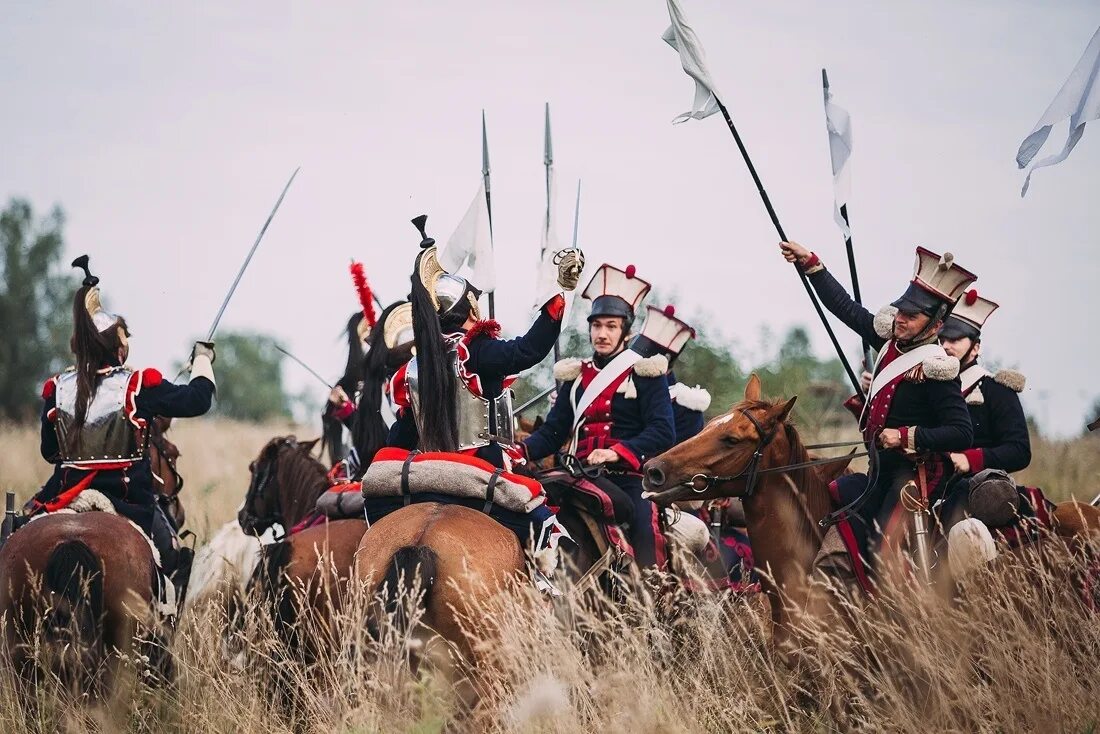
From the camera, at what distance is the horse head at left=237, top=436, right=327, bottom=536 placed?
31.1 feet

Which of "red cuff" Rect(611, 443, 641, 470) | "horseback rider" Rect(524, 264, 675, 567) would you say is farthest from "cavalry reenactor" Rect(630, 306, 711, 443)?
"red cuff" Rect(611, 443, 641, 470)

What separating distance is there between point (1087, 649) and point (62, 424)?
19.7 feet

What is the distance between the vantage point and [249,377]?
A: 169ft

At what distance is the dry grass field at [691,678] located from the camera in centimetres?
526

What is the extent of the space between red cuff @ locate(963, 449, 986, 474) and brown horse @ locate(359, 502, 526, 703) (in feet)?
9.07

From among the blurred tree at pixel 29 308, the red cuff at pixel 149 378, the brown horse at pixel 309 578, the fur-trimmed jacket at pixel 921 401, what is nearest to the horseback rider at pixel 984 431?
Answer: the fur-trimmed jacket at pixel 921 401

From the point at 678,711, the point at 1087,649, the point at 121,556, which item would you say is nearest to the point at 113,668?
the point at 121,556

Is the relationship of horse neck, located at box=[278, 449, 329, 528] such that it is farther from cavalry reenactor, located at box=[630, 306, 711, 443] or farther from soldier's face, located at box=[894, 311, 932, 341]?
soldier's face, located at box=[894, 311, 932, 341]

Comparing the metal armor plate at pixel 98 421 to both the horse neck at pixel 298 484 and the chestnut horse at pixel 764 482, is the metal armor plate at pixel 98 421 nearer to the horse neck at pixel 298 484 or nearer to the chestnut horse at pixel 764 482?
the horse neck at pixel 298 484

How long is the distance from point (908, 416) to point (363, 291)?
508 centimetres

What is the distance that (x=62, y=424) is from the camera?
770 centimetres

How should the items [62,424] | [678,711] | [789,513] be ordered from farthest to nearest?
[62,424] < [789,513] < [678,711]

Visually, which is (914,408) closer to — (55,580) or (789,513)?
(789,513)

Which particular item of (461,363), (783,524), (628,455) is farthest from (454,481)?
(628,455)
